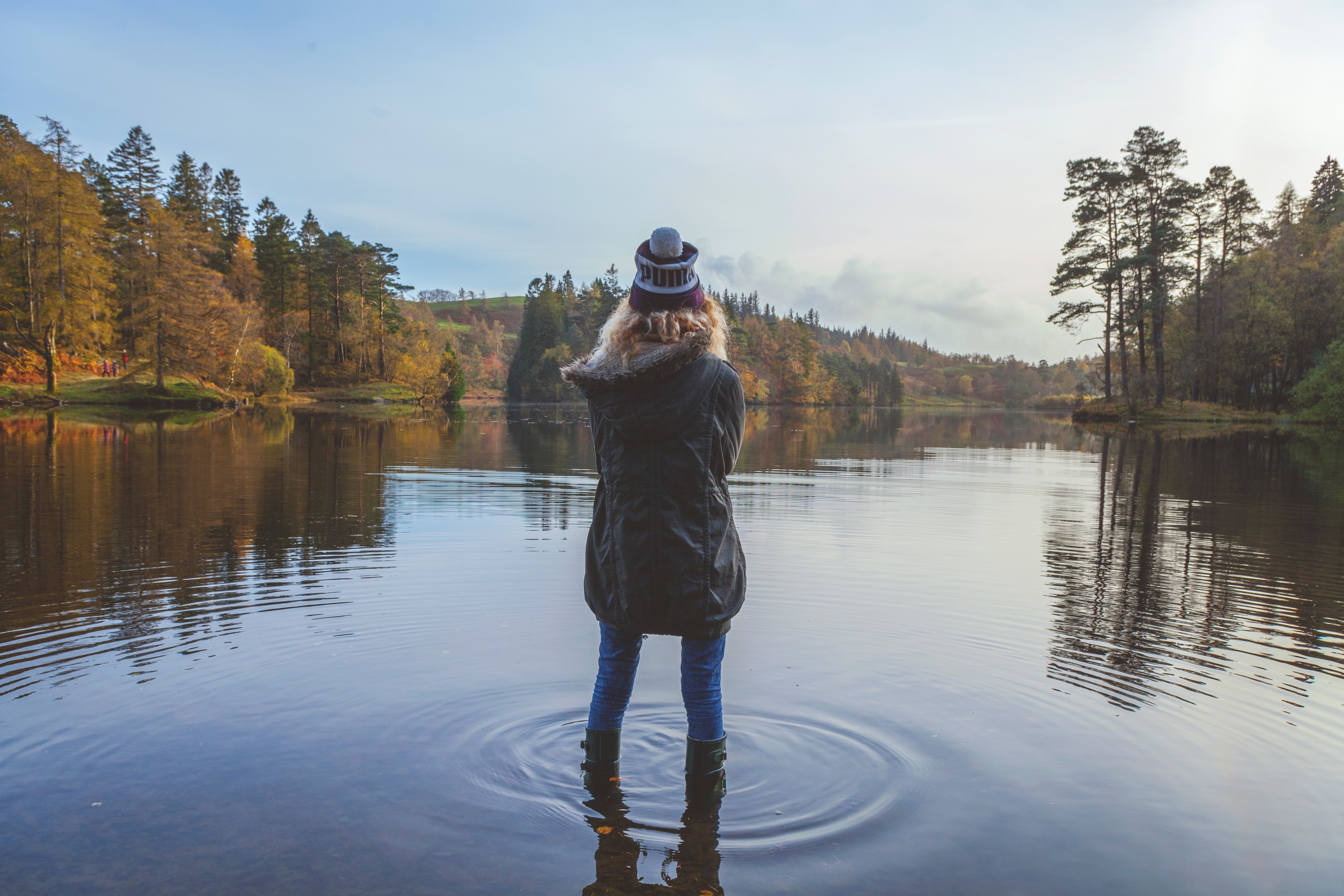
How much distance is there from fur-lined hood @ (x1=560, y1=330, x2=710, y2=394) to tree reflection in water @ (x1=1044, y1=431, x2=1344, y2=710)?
3444 mm

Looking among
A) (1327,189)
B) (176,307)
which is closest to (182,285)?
(176,307)

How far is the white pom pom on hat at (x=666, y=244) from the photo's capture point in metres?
3.28

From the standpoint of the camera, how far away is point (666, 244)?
328 centimetres

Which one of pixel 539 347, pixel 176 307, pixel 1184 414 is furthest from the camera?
pixel 539 347

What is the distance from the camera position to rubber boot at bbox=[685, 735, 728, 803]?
11.6 ft

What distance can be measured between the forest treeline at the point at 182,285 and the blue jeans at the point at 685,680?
47788 mm

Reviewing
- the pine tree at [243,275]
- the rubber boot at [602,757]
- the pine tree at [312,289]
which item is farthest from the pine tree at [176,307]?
the rubber boot at [602,757]

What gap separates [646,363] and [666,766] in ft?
6.24

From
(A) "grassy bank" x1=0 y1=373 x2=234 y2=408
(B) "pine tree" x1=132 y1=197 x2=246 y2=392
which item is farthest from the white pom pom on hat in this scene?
(B) "pine tree" x1=132 y1=197 x2=246 y2=392

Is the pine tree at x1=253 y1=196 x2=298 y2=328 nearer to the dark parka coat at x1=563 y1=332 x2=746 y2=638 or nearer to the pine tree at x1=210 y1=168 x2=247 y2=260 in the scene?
the pine tree at x1=210 y1=168 x2=247 y2=260

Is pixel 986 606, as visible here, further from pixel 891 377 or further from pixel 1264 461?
pixel 891 377

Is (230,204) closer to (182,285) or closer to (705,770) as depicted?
(182,285)

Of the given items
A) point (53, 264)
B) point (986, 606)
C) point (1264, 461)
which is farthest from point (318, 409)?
point (986, 606)

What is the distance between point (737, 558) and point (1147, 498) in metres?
14.2
